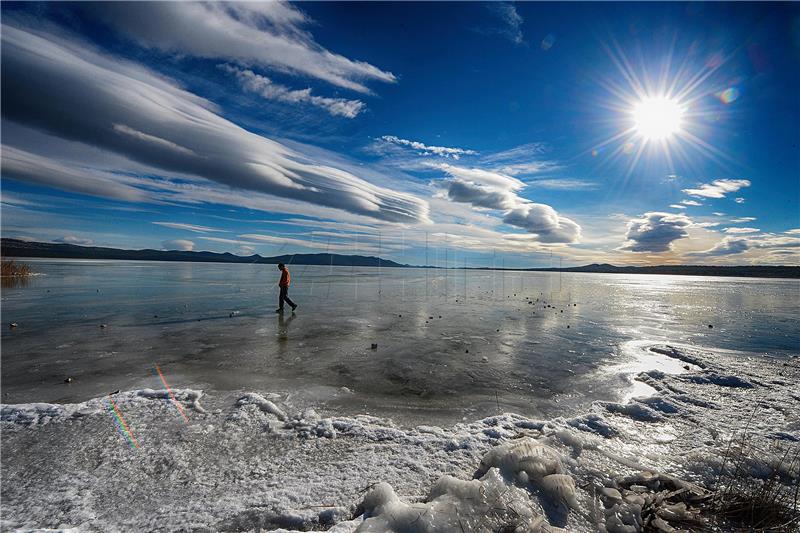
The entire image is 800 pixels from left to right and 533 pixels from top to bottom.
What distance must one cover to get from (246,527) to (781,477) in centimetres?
695

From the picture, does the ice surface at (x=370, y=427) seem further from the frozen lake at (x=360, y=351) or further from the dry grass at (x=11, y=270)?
the dry grass at (x=11, y=270)

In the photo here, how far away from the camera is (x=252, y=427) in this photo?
5465 millimetres

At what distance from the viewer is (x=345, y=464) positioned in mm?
4551

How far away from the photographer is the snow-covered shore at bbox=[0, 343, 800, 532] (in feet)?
11.5

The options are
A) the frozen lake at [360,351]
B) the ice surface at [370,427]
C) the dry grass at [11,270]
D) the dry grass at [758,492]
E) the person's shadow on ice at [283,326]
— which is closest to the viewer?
the dry grass at [758,492]

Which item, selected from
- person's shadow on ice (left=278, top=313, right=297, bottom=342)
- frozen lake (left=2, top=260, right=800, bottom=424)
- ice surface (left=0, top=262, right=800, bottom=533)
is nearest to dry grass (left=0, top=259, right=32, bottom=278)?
frozen lake (left=2, top=260, right=800, bottom=424)

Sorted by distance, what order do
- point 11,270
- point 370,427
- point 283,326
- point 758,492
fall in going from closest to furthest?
point 758,492 → point 370,427 → point 283,326 → point 11,270

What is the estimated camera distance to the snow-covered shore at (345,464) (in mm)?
3504

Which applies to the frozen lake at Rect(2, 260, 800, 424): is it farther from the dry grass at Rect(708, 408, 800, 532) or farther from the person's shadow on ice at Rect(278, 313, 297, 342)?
the dry grass at Rect(708, 408, 800, 532)

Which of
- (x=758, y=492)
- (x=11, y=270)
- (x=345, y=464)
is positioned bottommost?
(x=345, y=464)

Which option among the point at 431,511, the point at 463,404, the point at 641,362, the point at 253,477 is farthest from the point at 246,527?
the point at 641,362

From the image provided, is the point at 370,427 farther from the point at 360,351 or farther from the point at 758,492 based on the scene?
the point at 758,492

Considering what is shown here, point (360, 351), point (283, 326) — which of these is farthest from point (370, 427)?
point (283, 326)

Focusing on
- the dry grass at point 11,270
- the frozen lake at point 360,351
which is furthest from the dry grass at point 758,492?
the dry grass at point 11,270
